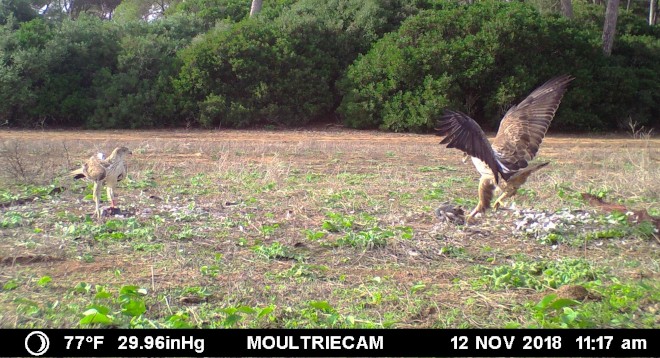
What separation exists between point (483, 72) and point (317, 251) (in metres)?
16.0

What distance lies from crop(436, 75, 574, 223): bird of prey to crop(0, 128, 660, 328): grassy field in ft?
1.43

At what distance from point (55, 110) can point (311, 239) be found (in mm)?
17214

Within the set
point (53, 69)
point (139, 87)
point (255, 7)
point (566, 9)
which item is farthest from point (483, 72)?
point (53, 69)

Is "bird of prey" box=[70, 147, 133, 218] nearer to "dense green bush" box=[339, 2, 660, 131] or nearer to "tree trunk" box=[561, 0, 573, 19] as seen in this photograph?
"dense green bush" box=[339, 2, 660, 131]

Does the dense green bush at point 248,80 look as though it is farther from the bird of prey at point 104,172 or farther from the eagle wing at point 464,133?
the eagle wing at point 464,133

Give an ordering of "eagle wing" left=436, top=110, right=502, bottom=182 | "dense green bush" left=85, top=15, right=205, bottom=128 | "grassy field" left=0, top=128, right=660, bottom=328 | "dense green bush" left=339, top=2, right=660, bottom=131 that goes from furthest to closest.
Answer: "dense green bush" left=85, top=15, right=205, bottom=128 → "dense green bush" left=339, top=2, right=660, bottom=131 → "eagle wing" left=436, top=110, right=502, bottom=182 → "grassy field" left=0, top=128, right=660, bottom=328

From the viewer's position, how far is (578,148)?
16.5 m

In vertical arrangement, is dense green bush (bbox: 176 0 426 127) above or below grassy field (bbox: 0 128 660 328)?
above

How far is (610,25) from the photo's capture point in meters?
23.8

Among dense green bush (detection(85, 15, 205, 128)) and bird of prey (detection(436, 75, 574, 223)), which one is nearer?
bird of prey (detection(436, 75, 574, 223))

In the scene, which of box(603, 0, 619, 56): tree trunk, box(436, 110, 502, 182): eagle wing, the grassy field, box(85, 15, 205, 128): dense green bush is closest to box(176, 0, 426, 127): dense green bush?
box(85, 15, 205, 128): dense green bush

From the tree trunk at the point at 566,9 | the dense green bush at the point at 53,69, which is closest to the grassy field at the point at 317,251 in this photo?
the dense green bush at the point at 53,69

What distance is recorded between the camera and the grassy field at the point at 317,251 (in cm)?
455

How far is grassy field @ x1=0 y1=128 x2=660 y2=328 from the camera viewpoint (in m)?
4.55
